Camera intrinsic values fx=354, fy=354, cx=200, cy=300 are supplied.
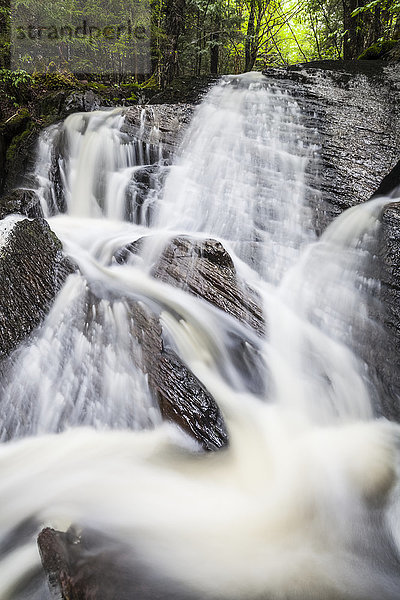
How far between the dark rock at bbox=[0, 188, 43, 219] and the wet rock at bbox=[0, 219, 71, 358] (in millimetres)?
1019

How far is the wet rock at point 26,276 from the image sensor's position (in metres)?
2.92

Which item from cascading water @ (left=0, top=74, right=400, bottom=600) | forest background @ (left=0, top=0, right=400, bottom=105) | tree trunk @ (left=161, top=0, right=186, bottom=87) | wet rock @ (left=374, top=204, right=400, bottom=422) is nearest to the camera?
cascading water @ (left=0, top=74, right=400, bottom=600)

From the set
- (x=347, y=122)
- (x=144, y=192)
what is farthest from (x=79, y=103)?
(x=347, y=122)

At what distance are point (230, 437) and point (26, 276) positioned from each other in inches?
89.9

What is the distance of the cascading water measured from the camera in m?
1.72

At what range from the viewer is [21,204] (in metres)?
4.61

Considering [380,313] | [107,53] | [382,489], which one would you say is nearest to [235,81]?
[107,53]

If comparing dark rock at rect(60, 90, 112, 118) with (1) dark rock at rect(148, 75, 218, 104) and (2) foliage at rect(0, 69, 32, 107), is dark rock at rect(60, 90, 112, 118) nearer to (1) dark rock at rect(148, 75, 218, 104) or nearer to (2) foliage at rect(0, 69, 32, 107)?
(2) foliage at rect(0, 69, 32, 107)

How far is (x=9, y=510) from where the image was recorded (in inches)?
79.0

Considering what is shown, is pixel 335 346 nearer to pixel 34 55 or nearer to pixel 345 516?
pixel 345 516

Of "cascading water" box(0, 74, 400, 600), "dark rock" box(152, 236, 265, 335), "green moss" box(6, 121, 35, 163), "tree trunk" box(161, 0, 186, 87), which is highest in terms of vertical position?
"tree trunk" box(161, 0, 186, 87)

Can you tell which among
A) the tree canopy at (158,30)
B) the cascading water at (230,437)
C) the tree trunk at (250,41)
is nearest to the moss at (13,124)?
the tree canopy at (158,30)

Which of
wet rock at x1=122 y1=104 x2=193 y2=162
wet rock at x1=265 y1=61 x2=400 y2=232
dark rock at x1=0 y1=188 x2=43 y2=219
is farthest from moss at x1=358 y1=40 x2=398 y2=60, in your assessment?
dark rock at x1=0 y1=188 x2=43 y2=219

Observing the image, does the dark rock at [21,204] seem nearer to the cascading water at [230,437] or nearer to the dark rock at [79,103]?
the cascading water at [230,437]
